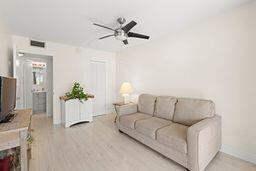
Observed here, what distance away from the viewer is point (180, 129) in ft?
6.89

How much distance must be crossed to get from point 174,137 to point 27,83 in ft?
17.4

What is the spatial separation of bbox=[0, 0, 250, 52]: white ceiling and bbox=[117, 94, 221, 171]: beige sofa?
1565 mm

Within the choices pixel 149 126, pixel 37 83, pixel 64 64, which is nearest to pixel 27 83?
pixel 37 83

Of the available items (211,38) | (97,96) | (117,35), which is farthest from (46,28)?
(211,38)

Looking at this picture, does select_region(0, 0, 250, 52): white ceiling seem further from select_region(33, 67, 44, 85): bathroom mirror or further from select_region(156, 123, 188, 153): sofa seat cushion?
select_region(33, 67, 44, 85): bathroom mirror

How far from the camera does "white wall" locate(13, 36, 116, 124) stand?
3521mm

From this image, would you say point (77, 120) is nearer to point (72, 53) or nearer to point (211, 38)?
point (72, 53)

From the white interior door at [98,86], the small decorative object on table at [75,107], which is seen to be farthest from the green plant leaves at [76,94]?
the white interior door at [98,86]

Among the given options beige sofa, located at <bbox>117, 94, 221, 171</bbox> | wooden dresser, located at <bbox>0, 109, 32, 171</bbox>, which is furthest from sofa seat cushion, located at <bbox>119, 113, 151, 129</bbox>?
wooden dresser, located at <bbox>0, 109, 32, 171</bbox>

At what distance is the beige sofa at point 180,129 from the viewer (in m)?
1.67

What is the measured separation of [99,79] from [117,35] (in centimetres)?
268

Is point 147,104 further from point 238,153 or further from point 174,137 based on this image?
point 238,153

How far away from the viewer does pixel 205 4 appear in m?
1.95

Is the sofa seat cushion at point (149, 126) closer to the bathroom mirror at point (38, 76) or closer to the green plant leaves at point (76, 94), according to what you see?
the green plant leaves at point (76, 94)
